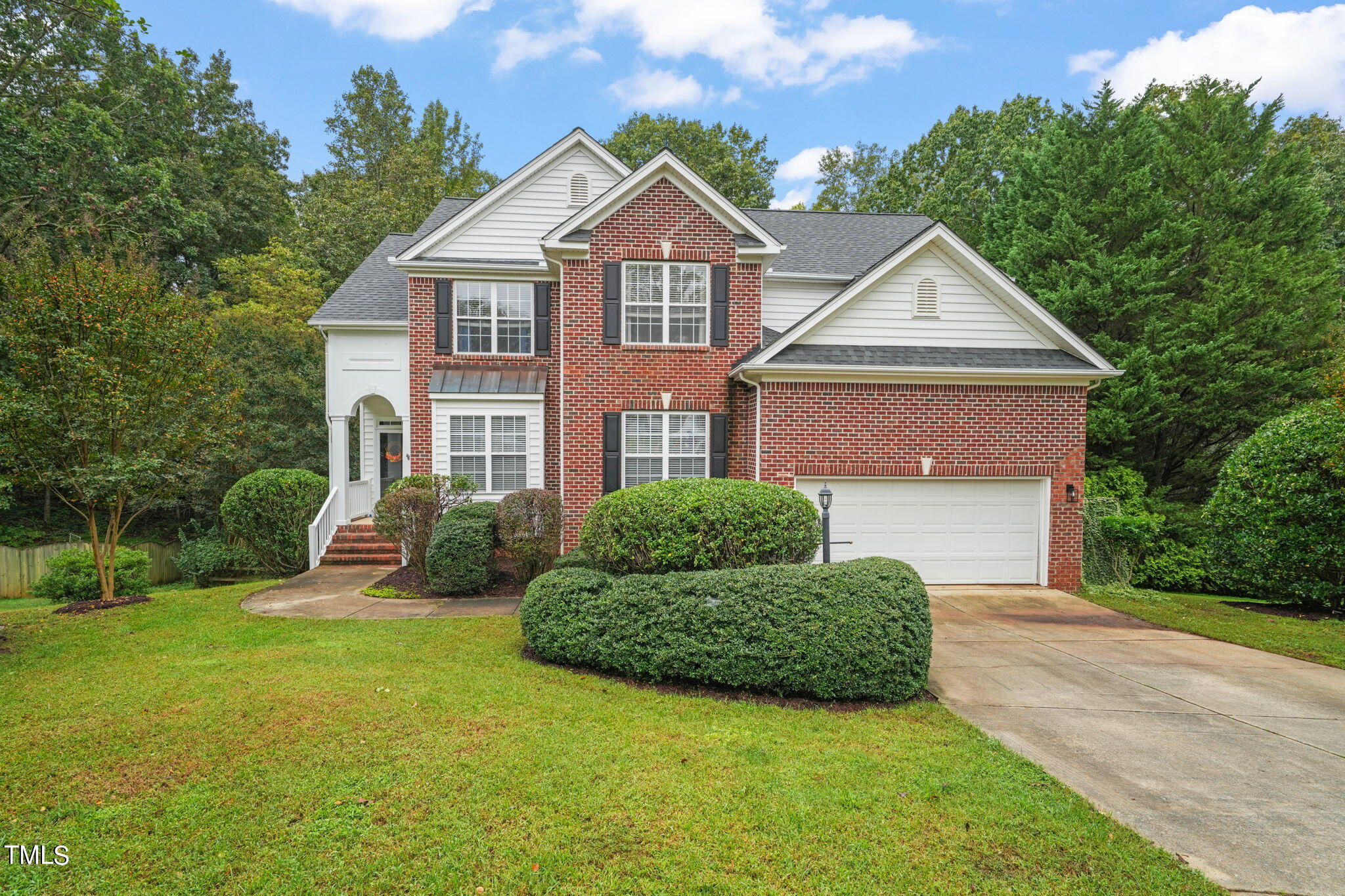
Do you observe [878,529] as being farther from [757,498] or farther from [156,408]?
[156,408]

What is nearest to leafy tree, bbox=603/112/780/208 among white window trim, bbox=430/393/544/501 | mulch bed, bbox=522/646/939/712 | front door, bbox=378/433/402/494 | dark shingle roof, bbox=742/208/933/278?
dark shingle roof, bbox=742/208/933/278

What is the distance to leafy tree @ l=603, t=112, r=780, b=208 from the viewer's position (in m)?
27.5

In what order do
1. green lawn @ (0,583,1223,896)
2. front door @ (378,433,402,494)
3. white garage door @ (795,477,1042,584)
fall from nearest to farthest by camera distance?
green lawn @ (0,583,1223,896)
white garage door @ (795,477,1042,584)
front door @ (378,433,402,494)

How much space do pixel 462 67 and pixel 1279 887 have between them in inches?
944

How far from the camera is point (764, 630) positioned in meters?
5.48

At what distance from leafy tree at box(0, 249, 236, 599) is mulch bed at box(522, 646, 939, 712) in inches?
298

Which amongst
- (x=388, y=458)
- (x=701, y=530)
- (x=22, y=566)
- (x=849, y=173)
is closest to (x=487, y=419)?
(x=388, y=458)

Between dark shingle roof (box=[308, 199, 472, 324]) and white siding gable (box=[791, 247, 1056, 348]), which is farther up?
dark shingle roof (box=[308, 199, 472, 324])

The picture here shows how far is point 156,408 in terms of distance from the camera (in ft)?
28.8

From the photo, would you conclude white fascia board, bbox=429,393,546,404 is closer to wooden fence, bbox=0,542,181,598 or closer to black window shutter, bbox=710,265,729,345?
black window shutter, bbox=710,265,729,345

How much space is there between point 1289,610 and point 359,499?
711 inches

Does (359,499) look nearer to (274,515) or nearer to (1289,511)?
(274,515)

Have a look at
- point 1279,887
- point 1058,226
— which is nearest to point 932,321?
point 1058,226

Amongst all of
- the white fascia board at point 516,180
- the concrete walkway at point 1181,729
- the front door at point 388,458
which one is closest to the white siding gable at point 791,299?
the white fascia board at point 516,180
